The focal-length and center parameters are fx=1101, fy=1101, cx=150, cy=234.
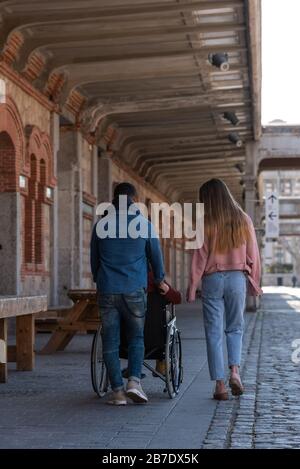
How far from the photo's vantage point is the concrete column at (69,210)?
70.5 ft

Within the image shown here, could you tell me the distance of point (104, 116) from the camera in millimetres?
23391

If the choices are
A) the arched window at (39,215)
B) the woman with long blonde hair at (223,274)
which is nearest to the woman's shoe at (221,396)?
the woman with long blonde hair at (223,274)

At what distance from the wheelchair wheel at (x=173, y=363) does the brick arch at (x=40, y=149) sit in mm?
8999

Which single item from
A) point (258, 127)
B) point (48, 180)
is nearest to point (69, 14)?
point (48, 180)

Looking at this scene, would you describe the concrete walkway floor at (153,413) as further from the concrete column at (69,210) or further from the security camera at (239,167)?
the security camera at (239,167)

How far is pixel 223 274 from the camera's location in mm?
8883

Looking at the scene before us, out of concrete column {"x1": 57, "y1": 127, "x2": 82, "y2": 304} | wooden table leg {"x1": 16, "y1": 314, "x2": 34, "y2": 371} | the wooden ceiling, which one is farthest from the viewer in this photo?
concrete column {"x1": 57, "y1": 127, "x2": 82, "y2": 304}

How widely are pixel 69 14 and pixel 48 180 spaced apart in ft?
15.2

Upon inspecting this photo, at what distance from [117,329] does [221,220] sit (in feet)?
4.14

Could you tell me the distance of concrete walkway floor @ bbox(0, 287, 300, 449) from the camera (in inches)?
258

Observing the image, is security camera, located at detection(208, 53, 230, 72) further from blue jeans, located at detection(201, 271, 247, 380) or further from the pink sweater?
blue jeans, located at detection(201, 271, 247, 380)

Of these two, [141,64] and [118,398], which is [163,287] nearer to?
[118,398]

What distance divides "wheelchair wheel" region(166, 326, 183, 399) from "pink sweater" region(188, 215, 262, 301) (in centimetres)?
40

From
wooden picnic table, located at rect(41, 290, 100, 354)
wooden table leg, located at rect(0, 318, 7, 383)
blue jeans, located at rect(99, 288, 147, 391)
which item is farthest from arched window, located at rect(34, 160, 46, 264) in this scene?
blue jeans, located at rect(99, 288, 147, 391)
